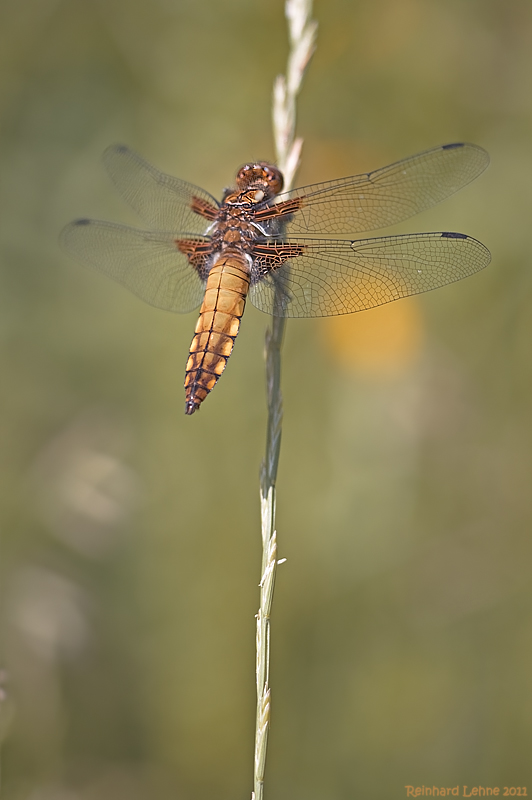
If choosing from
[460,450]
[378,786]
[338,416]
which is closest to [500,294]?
[460,450]

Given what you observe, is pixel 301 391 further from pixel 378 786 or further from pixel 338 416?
pixel 378 786

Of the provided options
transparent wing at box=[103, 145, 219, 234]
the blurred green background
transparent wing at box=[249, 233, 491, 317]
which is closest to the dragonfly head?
transparent wing at box=[103, 145, 219, 234]

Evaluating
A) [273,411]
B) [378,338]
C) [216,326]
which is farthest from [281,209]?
[378,338]

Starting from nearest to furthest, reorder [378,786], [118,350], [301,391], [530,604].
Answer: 1. [378,786]
2. [530,604]
3. [301,391]
4. [118,350]

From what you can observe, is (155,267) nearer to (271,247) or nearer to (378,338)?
(271,247)

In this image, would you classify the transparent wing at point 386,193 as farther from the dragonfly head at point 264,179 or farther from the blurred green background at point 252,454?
the blurred green background at point 252,454

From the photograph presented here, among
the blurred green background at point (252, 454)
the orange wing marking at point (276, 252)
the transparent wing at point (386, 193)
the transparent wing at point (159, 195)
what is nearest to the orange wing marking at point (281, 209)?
the transparent wing at point (386, 193)

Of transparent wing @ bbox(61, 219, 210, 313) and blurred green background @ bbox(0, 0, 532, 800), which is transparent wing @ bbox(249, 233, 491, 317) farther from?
blurred green background @ bbox(0, 0, 532, 800)
